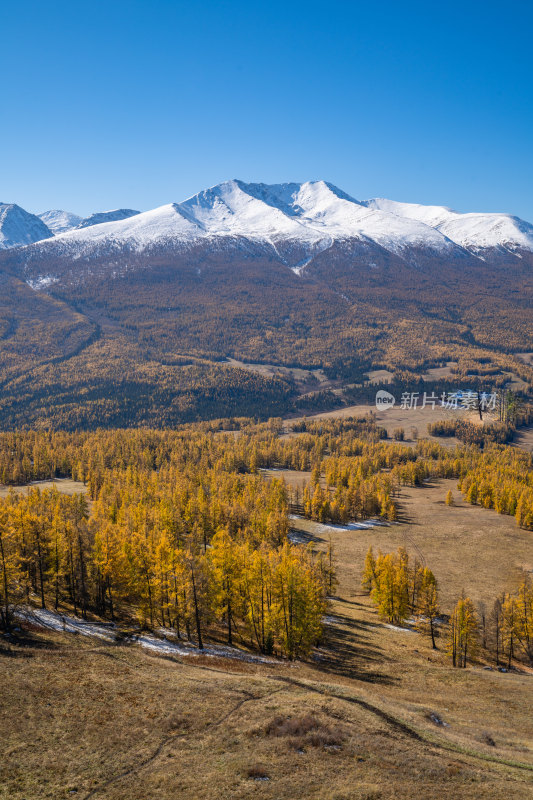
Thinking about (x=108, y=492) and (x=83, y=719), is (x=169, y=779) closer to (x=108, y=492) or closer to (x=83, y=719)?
(x=83, y=719)

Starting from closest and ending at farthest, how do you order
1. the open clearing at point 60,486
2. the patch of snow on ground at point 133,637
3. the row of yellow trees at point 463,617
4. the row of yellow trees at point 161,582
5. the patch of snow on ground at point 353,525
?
the patch of snow on ground at point 133,637
the row of yellow trees at point 161,582
the row of yellow trees at point 463,617
the patch of snow on ground at point 353,525
the open clearing at point 60,486

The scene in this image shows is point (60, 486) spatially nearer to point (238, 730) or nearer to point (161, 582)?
point (161, 582)

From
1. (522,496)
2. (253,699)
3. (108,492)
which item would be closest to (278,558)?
(253,699)

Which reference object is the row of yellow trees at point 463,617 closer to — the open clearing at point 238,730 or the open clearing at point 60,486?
the open clearing at point 238,730

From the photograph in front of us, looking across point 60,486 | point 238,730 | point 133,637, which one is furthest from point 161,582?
point 60,486

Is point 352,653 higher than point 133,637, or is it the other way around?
point 133,637

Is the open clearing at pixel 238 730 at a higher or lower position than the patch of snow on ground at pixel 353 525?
higher

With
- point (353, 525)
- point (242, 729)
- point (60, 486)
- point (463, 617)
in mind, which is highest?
point (242, 729)

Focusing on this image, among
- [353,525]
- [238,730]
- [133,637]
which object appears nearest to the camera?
[238,730]

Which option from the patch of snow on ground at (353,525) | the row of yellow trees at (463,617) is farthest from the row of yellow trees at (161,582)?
the patch of snow on ground at (353,525)
